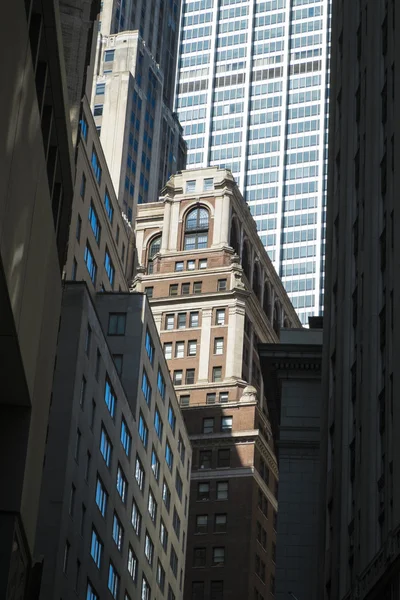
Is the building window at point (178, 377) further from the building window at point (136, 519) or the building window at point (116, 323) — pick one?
the building window at point (136, 519)

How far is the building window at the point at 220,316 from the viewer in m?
152

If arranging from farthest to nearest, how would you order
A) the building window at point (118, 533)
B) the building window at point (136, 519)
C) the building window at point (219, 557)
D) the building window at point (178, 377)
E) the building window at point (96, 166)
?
the building window at point (178, 377), the building window at point (219, 557), the building window at point (96, 166), the building window at point (136, 519), the building window at point (118, 533)

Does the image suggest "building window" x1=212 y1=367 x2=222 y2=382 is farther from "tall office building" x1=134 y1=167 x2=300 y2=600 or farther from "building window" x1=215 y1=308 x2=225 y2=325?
"building window" x1=215 y1=308 x2=225 y2=325

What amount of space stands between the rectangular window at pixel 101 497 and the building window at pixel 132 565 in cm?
868

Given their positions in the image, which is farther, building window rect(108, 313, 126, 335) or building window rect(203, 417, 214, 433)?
building window rect(203, 417, 214, 433)

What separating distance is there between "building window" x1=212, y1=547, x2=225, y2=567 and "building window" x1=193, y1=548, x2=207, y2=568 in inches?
40.3

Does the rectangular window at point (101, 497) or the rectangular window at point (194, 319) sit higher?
the rectangular window at point (194, 319)

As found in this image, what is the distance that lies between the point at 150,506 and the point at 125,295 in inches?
650

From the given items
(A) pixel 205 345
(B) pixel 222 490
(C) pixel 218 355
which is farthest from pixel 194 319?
(B) pixel 222 490

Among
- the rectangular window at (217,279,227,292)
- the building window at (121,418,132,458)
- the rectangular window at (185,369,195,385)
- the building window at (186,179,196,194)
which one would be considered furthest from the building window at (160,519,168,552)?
the building window at (186,179,196,194)

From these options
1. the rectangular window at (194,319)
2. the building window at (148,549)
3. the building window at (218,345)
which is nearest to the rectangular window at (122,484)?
the building window at (148,549)

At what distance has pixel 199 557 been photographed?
134250 millimetres

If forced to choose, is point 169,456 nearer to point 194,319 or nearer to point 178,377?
point 178,377

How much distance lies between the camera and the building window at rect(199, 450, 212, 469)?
461 ft
